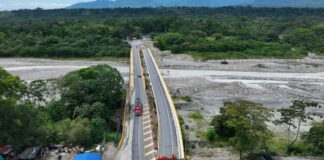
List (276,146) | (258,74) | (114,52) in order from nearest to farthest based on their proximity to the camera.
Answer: (276,146) → (258,74) → (114,52)

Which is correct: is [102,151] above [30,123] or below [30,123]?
below

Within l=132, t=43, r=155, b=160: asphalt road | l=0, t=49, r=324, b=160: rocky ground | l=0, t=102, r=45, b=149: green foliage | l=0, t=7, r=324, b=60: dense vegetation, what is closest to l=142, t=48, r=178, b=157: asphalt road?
l=132, t=43, r=155, b=160: asphalt road

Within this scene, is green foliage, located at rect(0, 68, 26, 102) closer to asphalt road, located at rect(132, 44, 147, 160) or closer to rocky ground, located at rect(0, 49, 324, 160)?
asphalt road, located at rect(132, 44, 147, 160)

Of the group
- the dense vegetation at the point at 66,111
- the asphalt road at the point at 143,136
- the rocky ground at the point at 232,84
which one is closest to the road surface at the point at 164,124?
the asphalt road at the point at 143,136

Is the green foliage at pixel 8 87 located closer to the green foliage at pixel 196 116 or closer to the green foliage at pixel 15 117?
the green foliage at pixel 15 117

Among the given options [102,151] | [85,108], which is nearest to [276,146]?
[102,151]

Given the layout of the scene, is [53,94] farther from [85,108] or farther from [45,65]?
[45,65]
